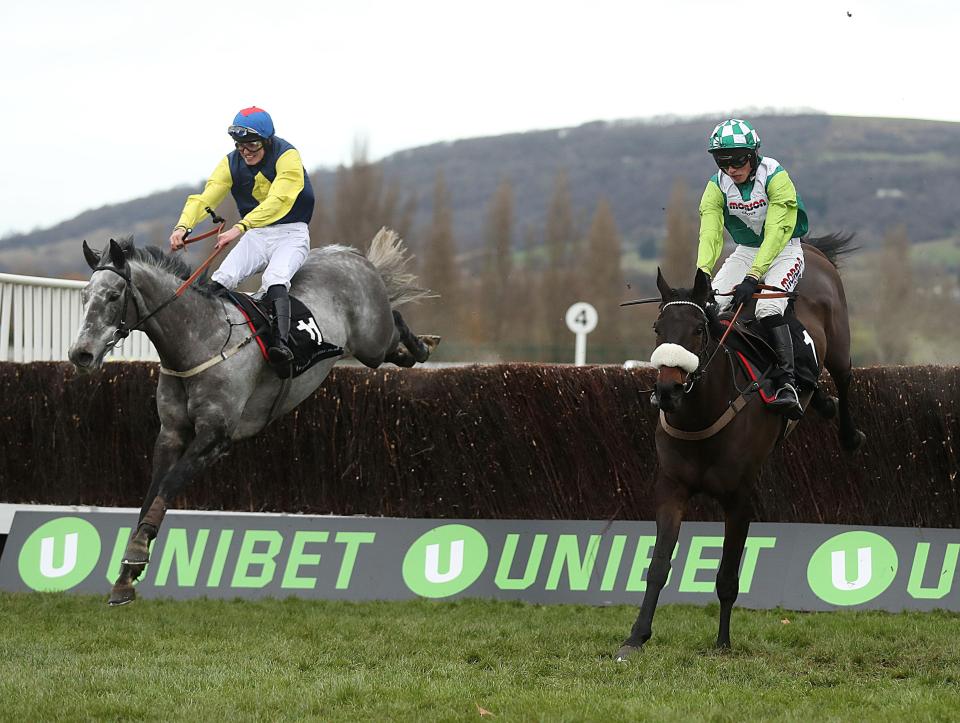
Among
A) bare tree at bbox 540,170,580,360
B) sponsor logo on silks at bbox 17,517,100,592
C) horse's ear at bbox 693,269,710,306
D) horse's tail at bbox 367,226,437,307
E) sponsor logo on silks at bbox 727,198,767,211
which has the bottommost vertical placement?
bare tree at bbox 540,170,580,360

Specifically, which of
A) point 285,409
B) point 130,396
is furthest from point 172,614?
point 130,396

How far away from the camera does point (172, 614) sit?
280 inches

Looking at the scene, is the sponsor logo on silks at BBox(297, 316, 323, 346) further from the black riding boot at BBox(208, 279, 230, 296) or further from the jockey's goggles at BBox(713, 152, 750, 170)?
the jockey's goggles at BBox(713, 152, 750, 170)

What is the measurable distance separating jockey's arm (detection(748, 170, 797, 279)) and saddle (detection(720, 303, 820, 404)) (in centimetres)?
→ 32

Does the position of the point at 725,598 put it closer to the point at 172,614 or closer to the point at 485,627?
the point at 485,627

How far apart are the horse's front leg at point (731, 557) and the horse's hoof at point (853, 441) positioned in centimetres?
143

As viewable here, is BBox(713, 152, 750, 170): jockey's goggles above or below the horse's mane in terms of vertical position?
above

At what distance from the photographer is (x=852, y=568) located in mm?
7586

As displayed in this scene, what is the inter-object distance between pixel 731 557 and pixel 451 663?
1.59 metres

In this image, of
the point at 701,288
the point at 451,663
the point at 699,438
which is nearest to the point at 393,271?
the point at 699,438

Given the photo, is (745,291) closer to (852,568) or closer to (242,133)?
(852,568)

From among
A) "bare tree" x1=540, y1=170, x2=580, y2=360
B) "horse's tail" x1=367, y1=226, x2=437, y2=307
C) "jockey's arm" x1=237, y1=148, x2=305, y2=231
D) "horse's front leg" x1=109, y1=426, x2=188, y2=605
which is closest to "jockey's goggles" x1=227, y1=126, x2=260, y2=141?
"jockey's arm" x1=237, y1=148, x2=305, y2=231

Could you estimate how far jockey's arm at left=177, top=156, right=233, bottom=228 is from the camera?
24.6 feet

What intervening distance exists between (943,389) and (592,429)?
2.13m
